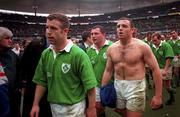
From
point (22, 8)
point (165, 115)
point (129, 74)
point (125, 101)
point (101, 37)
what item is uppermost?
point (22, 8)

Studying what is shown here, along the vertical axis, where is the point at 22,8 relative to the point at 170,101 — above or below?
above

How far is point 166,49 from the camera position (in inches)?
367

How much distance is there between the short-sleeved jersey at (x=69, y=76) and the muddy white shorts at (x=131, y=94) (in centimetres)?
131

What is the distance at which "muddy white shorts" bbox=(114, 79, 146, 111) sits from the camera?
15.1 ft

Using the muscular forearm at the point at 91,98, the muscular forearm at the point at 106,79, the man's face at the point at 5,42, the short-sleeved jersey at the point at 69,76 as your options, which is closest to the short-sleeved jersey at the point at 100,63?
the muscular forearm at the point at 106,79

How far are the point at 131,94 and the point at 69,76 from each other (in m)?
1.58

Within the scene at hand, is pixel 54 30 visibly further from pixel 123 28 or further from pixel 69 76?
pixel 123 28

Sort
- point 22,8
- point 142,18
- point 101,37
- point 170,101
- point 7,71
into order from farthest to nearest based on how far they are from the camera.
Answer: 1. point 22,8
2. point 142,18
3. point 170,101
4. point 101,37
5. point 7,71

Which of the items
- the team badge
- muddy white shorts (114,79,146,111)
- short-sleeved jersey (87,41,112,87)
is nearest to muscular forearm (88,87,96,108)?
the team badge

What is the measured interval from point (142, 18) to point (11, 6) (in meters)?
22.0

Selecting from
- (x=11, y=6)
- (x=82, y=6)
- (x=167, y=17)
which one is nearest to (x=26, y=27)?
(x=11, y=6)

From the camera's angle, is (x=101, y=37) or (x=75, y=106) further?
(x=101, y=37)

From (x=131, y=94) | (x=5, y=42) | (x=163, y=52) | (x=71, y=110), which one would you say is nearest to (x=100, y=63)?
(x=131, y=94)

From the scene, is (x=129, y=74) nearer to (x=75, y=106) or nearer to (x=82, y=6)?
(x=75, y=106)
